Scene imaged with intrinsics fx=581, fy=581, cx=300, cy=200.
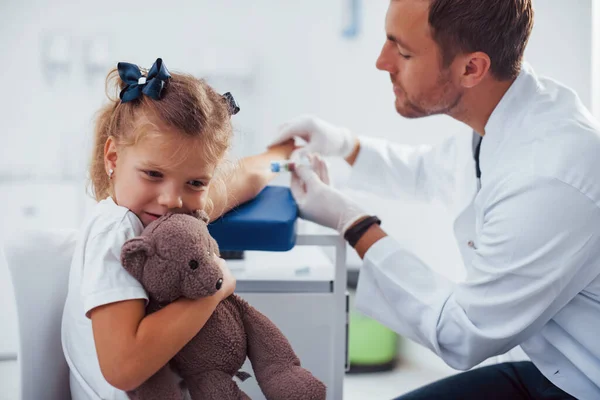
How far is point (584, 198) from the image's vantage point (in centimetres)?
107

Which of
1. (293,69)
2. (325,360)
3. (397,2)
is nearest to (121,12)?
(293,69)

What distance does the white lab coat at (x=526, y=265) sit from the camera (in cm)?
107

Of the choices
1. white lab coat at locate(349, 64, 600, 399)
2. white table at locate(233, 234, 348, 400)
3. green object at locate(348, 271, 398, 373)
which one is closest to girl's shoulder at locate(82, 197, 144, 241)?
white table at locate(233, 234, 348, 400)

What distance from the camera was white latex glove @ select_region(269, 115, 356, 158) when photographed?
5.39ft

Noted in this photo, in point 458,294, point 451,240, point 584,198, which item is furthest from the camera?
point 451,240

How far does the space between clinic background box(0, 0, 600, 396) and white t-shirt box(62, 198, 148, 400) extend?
132 centimetres

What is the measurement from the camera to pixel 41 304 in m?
0.88

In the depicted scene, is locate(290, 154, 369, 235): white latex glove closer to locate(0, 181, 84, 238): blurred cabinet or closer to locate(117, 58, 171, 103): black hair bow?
locate(117, 58, 171, 103): black hair bow

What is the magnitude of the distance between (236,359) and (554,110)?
83cm

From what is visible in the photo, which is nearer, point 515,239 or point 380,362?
point 515,239

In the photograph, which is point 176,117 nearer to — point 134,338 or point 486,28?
point 134,338

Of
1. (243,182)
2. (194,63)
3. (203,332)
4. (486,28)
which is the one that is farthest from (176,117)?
(194,63)

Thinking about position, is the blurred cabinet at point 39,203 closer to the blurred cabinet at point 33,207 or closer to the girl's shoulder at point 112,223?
the blurred cabinet at point 33,207

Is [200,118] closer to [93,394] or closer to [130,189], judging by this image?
[130,189]
